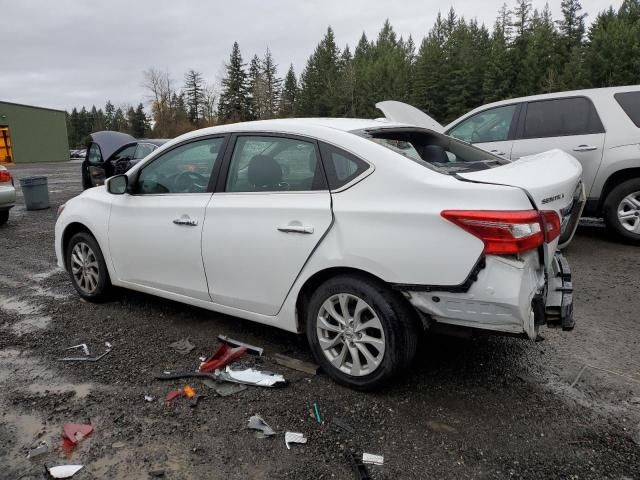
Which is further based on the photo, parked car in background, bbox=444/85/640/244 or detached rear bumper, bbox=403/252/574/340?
parked car in background, bbox=444/85/640/244

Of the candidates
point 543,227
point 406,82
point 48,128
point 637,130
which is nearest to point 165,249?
point 543,227

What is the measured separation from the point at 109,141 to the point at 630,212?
1092 cm

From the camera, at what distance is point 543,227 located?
2414mm

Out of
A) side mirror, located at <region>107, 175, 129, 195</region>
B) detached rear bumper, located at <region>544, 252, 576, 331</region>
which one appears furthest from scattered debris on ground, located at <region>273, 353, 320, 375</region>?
side mirror, located at <region>107, 175, 129, 195</region>

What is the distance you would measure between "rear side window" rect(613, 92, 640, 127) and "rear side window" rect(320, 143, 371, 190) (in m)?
4.78

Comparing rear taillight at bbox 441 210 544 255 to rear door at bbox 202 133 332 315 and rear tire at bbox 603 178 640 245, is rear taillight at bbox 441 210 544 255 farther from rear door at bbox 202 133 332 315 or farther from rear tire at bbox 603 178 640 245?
rear tire at bbox 603 178 640 245

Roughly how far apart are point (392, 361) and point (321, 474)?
0.74 metres

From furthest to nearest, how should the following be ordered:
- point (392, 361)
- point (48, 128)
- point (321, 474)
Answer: point (48, 128) < point (392, 361) < point (321, 474)

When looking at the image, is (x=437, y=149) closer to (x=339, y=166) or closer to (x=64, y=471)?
(x=339, y=166)

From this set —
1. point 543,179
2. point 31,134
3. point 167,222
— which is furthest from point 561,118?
point 31,134

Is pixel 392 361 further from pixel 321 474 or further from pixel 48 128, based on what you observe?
pixel 48 128

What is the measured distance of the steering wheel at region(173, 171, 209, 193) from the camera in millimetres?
3568

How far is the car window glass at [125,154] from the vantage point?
444 inches

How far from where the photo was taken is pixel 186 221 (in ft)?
11.5
